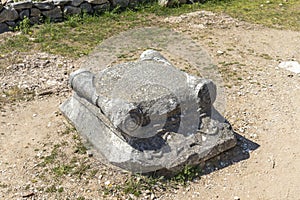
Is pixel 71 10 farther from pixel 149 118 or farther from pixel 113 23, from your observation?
pixel 149 118

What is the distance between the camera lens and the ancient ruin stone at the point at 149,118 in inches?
193

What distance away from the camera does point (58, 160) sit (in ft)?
17.4

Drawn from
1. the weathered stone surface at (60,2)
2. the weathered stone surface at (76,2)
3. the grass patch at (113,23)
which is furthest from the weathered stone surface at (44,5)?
the weathered stone surface at (76,2)

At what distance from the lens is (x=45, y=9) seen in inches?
381

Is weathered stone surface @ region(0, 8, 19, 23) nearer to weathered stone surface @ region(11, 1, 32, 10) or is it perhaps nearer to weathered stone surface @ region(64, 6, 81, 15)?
weathered stone surface @ region(11, 1, 32, 10)

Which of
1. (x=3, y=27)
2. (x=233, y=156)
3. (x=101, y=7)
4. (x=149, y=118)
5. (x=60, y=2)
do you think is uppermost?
(x=149, y=118)

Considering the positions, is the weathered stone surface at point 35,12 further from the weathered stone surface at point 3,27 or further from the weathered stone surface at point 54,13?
the weathered stone surface at point 3,27

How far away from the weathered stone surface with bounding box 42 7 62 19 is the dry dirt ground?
352 cm

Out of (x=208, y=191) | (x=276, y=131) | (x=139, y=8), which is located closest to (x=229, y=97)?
(x=276, y=131)

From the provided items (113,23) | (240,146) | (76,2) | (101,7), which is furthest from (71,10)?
(240,146)

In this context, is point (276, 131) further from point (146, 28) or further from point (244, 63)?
point (146, 28)

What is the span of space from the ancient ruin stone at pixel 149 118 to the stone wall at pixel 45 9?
4.30 meters

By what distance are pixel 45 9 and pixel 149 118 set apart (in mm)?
5745

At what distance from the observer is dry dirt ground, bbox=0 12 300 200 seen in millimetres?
4879
